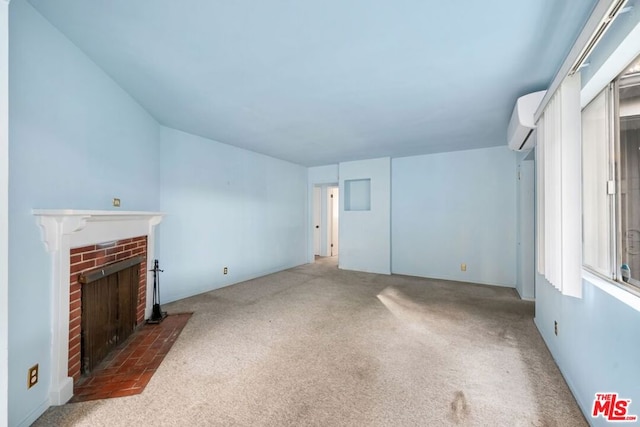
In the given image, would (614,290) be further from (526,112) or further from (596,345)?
(526,112)

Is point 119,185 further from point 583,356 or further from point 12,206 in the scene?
point 583,356

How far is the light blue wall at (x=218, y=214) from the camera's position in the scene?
352cm

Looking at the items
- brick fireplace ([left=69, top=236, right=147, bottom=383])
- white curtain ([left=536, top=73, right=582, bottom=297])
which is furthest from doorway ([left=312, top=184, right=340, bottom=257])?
white curtain ([left=536, top=73, right=582, bottom=297])

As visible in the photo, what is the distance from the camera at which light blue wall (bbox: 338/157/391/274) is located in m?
5.23

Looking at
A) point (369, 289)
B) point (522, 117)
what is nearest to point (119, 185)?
point (369, 289)

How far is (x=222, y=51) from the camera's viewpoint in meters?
1.83

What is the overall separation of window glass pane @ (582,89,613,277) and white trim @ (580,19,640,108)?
0.20ft

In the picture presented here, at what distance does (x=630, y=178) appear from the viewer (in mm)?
1508

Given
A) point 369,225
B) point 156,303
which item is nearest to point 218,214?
point 156,303

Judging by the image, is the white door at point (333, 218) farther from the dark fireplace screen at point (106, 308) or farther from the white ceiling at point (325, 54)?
the dark fireplace screen at point (106, 308)

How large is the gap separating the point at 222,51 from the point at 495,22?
70.9 inches

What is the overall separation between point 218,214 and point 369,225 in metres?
3.04

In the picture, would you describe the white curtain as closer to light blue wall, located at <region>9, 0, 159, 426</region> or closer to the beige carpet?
the beige carpet

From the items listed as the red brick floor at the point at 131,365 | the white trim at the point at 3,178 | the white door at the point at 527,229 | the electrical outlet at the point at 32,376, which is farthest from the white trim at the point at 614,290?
the electrical outlet at the point at 32,376
